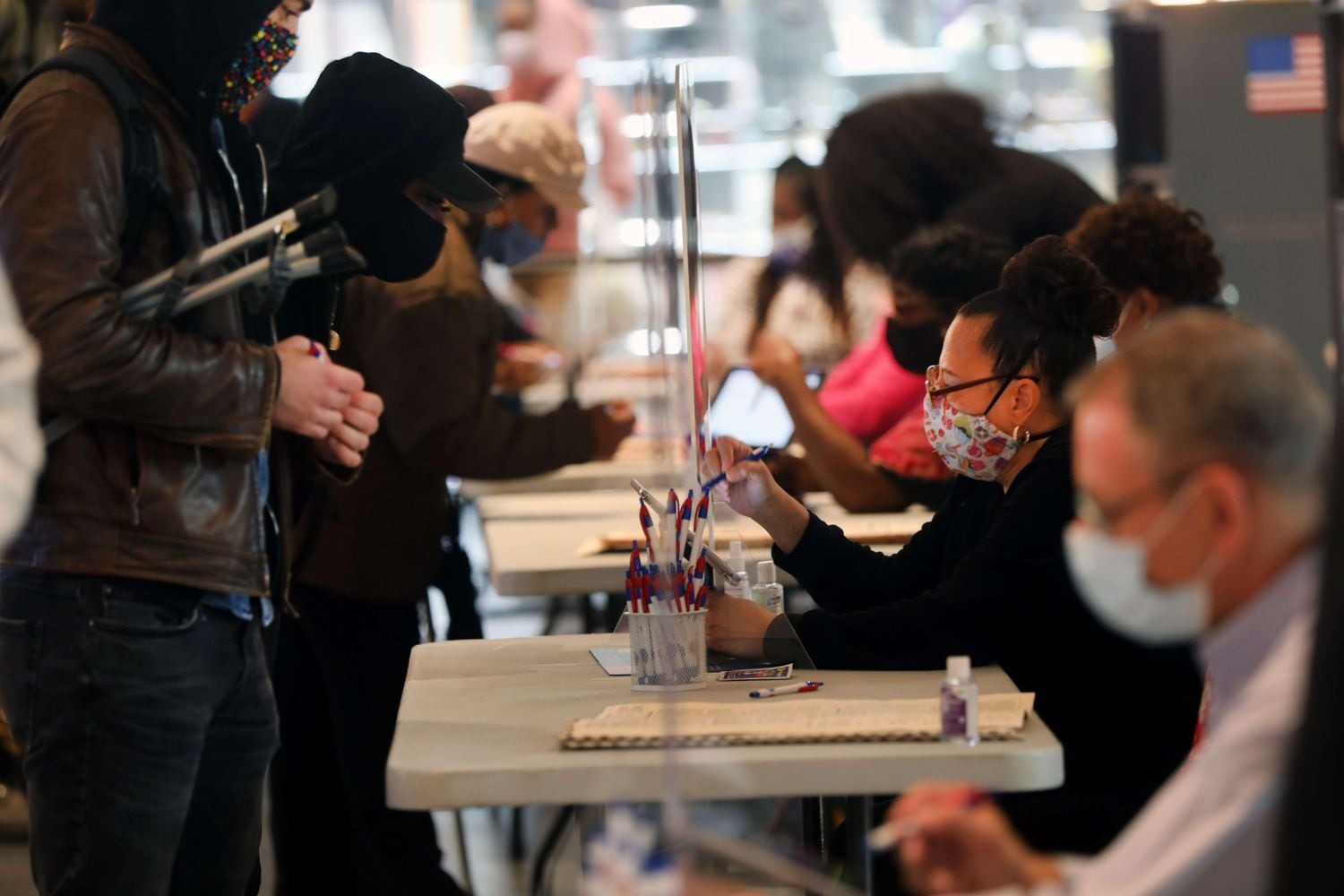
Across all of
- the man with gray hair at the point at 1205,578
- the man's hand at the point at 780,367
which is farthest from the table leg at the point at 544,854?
the man with gray hair at the point at 1205,578

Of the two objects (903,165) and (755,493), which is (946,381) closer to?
(755,493)

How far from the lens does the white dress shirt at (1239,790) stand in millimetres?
1177

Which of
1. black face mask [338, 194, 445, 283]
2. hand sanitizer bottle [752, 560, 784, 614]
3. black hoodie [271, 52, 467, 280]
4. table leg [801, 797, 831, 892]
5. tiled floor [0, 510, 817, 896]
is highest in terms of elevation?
black hoodie [271, 52, 467, 280]

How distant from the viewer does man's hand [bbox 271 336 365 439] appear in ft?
6.81

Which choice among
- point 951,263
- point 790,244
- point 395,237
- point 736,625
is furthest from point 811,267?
point 736,625

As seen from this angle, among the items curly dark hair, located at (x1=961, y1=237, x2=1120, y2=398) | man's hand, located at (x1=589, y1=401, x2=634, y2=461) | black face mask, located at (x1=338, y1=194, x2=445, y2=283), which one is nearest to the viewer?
curly dark hair, located at (x1=961, y1=237, x2=1120, y2=398)

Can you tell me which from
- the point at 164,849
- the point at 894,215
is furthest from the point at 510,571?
the point at 894,215

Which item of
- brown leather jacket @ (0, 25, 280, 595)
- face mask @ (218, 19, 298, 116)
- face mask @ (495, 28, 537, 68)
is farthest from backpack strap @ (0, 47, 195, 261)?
face mask @ (495, 28, 537, 68)

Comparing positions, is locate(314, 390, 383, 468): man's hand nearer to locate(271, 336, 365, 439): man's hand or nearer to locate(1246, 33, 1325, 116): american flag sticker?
locate(271, 336, 365, 439): man's hand

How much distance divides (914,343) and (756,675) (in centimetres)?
117

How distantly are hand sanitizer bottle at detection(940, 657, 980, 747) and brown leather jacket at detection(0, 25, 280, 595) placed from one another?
2.66 feet

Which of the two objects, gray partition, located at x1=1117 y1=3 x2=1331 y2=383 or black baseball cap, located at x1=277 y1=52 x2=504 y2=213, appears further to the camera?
gray partition, located at x1=1117 y1=3 x2=1331 y2=383

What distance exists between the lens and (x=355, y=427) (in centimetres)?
220

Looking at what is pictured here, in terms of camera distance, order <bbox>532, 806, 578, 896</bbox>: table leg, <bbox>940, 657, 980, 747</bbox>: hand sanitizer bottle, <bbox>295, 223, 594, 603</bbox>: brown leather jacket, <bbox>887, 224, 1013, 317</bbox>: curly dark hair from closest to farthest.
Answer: <bbox>940, 657, 980, 747</bbox>: hand sanitizer bottle, <bbox>887, 224, 1013, 317</bbox>: curly dark hair, <bbox>295, 223, 594, 603</bbox>: brown leather jacket, <bbox>532, 806, 578, 896</bbox>: table leg
